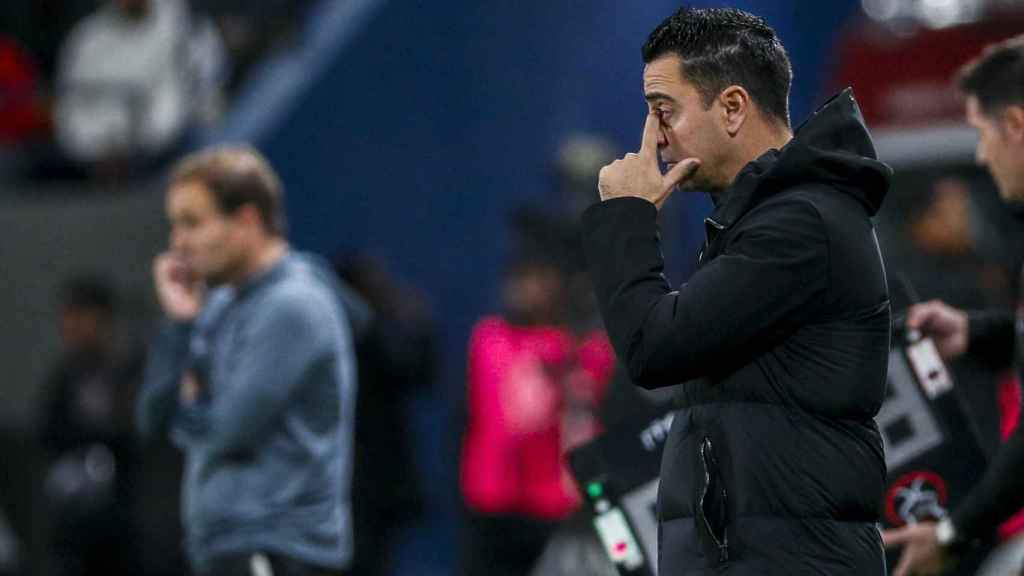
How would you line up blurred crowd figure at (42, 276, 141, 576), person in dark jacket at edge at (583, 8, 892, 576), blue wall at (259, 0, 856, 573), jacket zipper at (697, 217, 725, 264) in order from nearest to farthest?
person in dark jacket at edge at (583, 8, 892, 576) < jacket zipper at (697, 217, 725, 264) < blurred crowd figure at (42, 276, 141, 576) < blue wall at (259, 0, 856, 573)

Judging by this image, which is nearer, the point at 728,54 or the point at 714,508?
the point at 714,508

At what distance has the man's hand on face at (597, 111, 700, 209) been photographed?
3.84 metres

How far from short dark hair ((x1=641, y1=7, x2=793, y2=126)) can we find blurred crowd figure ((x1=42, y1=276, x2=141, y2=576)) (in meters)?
6.43

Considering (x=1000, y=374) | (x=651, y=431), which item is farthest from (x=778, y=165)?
(x=1000, y=374)

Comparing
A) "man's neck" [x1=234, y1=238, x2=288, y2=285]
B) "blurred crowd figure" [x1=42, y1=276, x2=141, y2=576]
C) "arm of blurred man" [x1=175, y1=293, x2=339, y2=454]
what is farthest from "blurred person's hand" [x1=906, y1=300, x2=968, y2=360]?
"blurred crowd figure" [x1=42, y1=276, x2=141, y2=576]

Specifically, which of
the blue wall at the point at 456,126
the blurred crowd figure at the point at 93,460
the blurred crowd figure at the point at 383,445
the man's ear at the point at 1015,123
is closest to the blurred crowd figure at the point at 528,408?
the blurred crowd figure at the point at 383,445

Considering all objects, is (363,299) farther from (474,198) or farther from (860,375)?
(860,375)

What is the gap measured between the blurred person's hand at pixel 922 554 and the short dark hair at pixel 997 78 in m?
1.11

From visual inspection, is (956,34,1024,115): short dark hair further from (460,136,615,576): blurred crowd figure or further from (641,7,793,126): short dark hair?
(460,136,615,576): blurred crowd figure

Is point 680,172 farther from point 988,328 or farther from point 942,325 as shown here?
point 988,328

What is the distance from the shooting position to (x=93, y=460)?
32.4ft

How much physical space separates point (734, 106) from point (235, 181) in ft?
8.33

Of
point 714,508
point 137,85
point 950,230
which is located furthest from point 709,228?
point 137,85

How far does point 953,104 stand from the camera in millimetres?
10594
